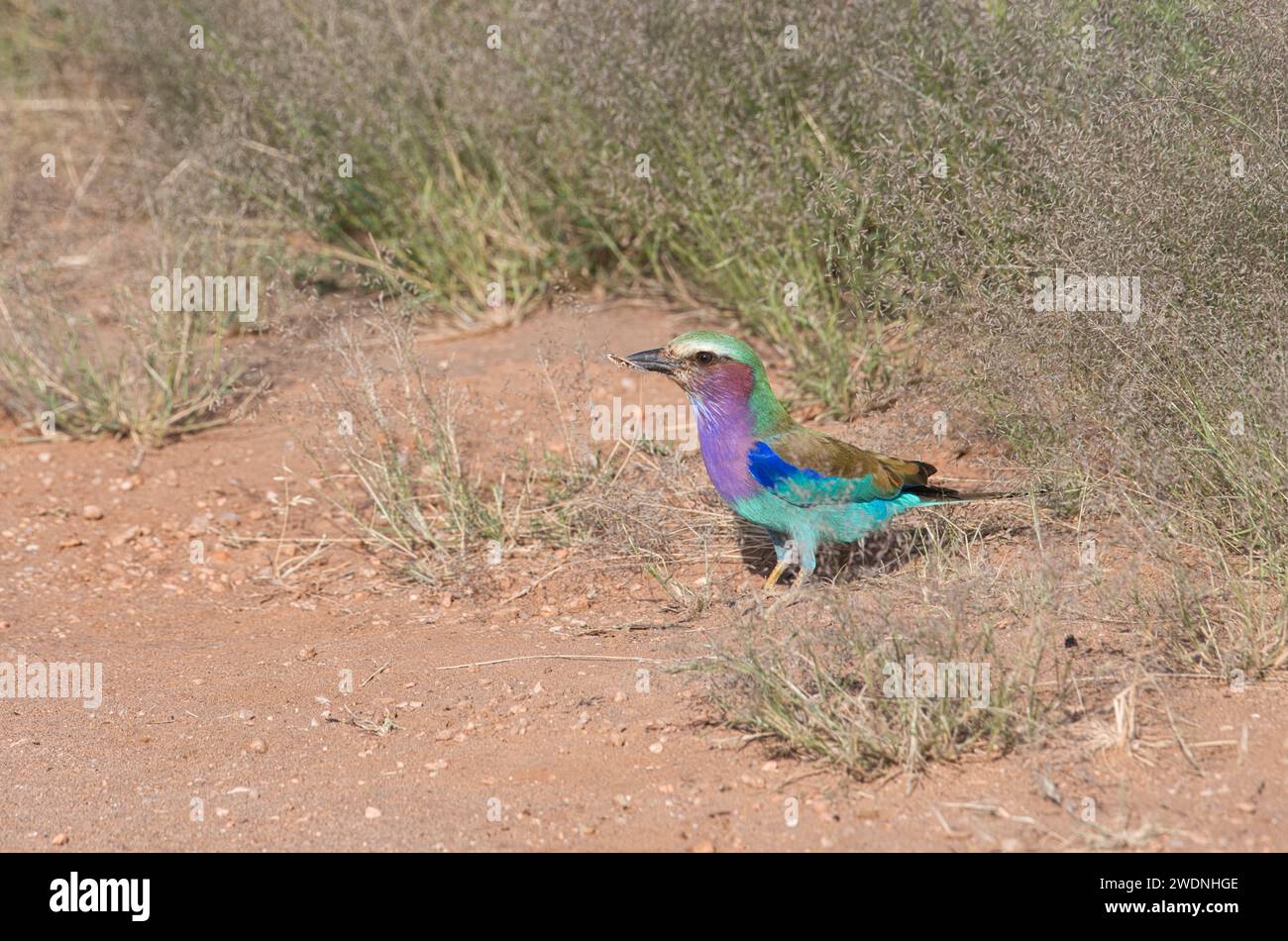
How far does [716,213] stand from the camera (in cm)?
638

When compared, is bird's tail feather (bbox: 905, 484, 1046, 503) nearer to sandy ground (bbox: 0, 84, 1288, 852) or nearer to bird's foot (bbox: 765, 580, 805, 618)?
sandy ground (bbox: 0, 84, 1288, 852)

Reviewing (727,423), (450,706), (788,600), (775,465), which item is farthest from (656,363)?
(450,706)

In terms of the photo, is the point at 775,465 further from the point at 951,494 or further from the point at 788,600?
the point at 951,494

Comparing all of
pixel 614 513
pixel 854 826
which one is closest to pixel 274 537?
pixel 614 513

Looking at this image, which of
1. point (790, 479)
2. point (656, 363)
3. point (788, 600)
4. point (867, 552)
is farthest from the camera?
point (867, 552)

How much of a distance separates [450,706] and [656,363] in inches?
48.7

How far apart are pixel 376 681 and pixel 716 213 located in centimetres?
299

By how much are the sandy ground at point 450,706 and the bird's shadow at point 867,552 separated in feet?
0.28

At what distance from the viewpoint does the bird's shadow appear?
15.1 ft

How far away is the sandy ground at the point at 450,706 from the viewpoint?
3.28 metres

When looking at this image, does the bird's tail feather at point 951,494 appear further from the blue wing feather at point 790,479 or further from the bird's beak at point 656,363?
the bird's beak at point 656,363

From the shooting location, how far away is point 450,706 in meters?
4.08

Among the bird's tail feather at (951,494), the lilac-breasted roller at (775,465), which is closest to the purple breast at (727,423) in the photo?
the lilac-breasted roller at (775,465)
